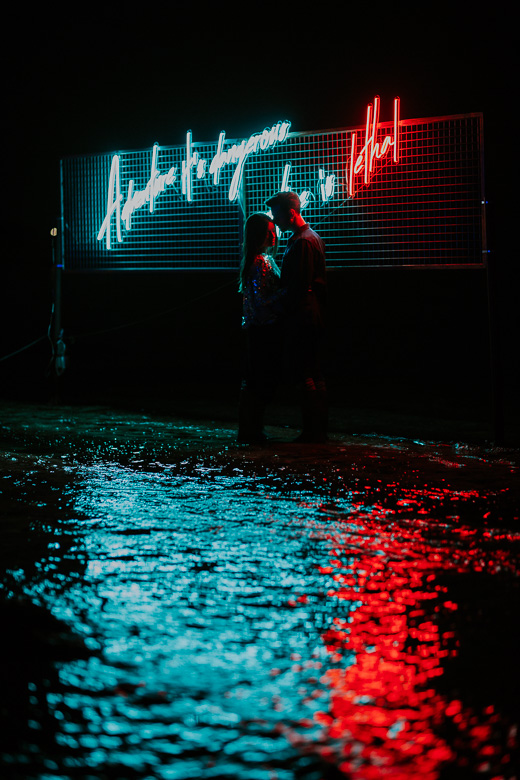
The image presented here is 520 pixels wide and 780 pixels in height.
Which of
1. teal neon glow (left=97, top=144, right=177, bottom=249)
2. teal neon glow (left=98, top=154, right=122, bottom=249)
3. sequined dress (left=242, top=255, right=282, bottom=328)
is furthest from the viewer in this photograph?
teal neon glow (left=98, top=154, right=122, bottom=249)

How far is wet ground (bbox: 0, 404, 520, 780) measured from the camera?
2.19 m

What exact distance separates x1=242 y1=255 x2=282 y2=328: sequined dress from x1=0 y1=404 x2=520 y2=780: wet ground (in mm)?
1389

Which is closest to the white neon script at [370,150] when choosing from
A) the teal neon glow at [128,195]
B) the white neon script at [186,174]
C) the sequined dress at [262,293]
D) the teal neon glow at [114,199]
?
the white neon script at [186,174]

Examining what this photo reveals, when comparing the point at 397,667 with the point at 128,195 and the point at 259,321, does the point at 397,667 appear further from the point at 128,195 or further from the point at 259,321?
the point at 128,195

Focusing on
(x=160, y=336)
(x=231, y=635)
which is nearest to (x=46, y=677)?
(x=231, y=635)

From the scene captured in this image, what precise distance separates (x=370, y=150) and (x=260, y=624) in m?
4.84

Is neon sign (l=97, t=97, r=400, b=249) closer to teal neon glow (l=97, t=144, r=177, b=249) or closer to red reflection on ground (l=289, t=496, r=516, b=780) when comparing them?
teal neon glow (l=97, t=144, r=177, b=249)

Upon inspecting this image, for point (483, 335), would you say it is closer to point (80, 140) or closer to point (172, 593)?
point (80, 140)

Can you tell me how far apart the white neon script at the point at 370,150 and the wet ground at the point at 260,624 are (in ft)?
8.75

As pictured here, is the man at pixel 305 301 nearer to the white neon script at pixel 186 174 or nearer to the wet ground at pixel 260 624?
the wet ground at pixel 260 624

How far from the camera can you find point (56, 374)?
886 centimetres

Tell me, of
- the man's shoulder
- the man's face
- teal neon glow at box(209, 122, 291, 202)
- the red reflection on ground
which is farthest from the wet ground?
teal neon glow at box(209, 122, 291, 202)

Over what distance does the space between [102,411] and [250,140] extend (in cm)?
284

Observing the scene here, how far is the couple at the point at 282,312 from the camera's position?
6246 millimetres
